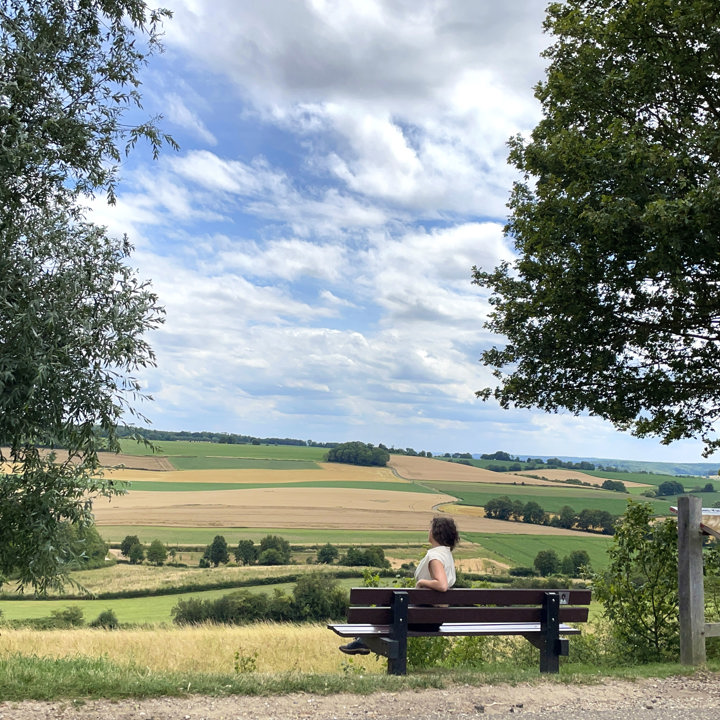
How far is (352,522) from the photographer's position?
5419 cm

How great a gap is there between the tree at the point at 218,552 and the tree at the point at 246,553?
991mm

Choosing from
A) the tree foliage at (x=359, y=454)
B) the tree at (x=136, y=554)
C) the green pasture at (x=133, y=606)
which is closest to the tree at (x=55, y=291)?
the green pasture at (x=133, y=606)

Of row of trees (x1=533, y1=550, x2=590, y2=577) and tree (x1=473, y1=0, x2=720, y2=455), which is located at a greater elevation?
tree (x1=473, y1=0, x2=720, y2=455)

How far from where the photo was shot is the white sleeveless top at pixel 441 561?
7.43m

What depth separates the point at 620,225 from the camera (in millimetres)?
10438

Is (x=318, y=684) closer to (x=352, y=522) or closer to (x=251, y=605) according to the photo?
(x=251, y=605)

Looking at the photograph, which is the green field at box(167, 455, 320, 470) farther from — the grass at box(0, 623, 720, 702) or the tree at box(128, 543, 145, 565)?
the grass at box(0, 623, 720, 702)

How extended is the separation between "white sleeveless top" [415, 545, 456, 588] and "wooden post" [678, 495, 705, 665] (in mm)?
3187

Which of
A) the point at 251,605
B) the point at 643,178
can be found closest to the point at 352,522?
the point at 251,605

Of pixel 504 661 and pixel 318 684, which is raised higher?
pixel 318 684

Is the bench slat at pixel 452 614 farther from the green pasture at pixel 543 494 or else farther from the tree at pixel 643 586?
the green pasture at pixel 543 494

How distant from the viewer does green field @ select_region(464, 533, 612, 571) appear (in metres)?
38.3

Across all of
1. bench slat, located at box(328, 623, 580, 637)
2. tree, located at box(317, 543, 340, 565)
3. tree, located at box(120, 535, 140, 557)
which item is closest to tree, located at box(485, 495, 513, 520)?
tree, located at box(317, 543, 340, 565)

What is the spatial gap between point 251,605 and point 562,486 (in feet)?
153
